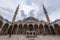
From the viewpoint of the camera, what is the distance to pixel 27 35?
20984 millimetres

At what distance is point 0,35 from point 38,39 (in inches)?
252

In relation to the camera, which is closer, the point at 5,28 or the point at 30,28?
the point at 5,28

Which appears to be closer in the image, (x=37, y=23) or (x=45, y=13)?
(x=37, y=23)

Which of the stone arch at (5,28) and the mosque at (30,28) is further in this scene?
the stone arch at (5,28)

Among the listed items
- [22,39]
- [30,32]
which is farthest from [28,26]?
[22,39]

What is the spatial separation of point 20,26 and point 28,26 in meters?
1.46

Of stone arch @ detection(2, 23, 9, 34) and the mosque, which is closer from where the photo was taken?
the mosque

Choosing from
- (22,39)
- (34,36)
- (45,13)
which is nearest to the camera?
(22,39)

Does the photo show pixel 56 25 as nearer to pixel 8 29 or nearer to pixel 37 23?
pixel 37 23

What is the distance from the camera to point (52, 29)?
2136 centimetres

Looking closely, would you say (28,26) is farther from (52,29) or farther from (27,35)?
(52,29)

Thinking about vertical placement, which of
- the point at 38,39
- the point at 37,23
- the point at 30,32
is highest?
the point at 37,23

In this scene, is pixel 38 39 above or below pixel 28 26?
below

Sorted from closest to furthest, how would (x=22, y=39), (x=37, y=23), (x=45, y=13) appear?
1. (x=22, y=39)
2. (x=37, y=23)
3. (x=45, y=13)
